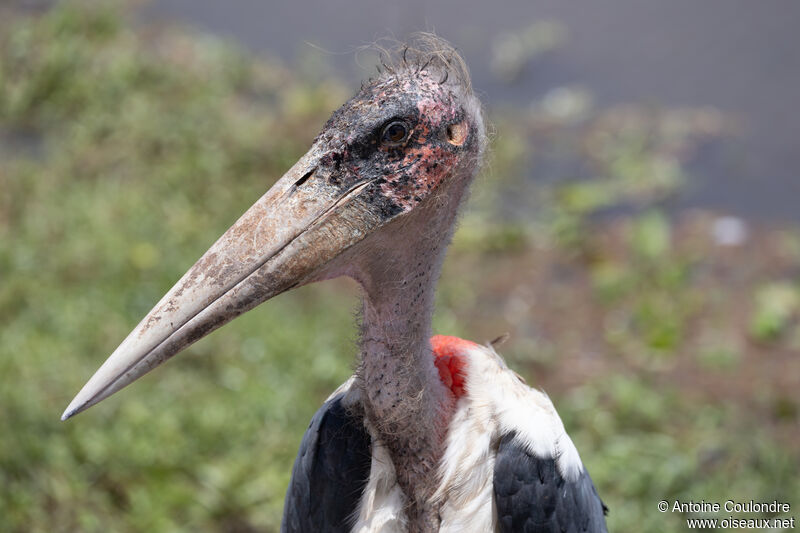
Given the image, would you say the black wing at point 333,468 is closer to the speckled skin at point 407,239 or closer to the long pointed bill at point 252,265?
the speckled skin at point 407,239

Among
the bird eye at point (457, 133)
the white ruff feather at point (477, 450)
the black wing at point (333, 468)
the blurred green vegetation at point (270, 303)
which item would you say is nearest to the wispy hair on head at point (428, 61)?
the bird eye at point (457, 133)

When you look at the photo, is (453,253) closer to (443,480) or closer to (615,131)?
(615,131)

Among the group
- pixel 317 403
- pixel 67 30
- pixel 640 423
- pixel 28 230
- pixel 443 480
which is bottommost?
pixel 640 423

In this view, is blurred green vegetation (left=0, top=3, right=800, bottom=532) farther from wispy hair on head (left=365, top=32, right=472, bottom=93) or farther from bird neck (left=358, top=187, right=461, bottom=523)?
wispy hair on head (left=365, top=32, right=472, bottom=93)

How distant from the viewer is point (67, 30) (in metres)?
7.12

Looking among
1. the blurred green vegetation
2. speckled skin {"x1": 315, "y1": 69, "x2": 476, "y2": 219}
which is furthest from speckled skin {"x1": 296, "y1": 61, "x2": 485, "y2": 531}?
the blurred green vegetation

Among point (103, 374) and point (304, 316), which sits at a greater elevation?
point (103, 374)

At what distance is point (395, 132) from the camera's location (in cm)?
192

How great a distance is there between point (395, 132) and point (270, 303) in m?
3.11

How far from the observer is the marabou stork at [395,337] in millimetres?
1846

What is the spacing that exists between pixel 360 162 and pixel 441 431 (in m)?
0.70

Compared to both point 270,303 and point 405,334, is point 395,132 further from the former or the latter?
point 270,303

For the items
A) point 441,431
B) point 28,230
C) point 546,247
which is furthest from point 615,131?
point 441,431

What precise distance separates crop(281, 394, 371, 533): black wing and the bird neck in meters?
0.09
